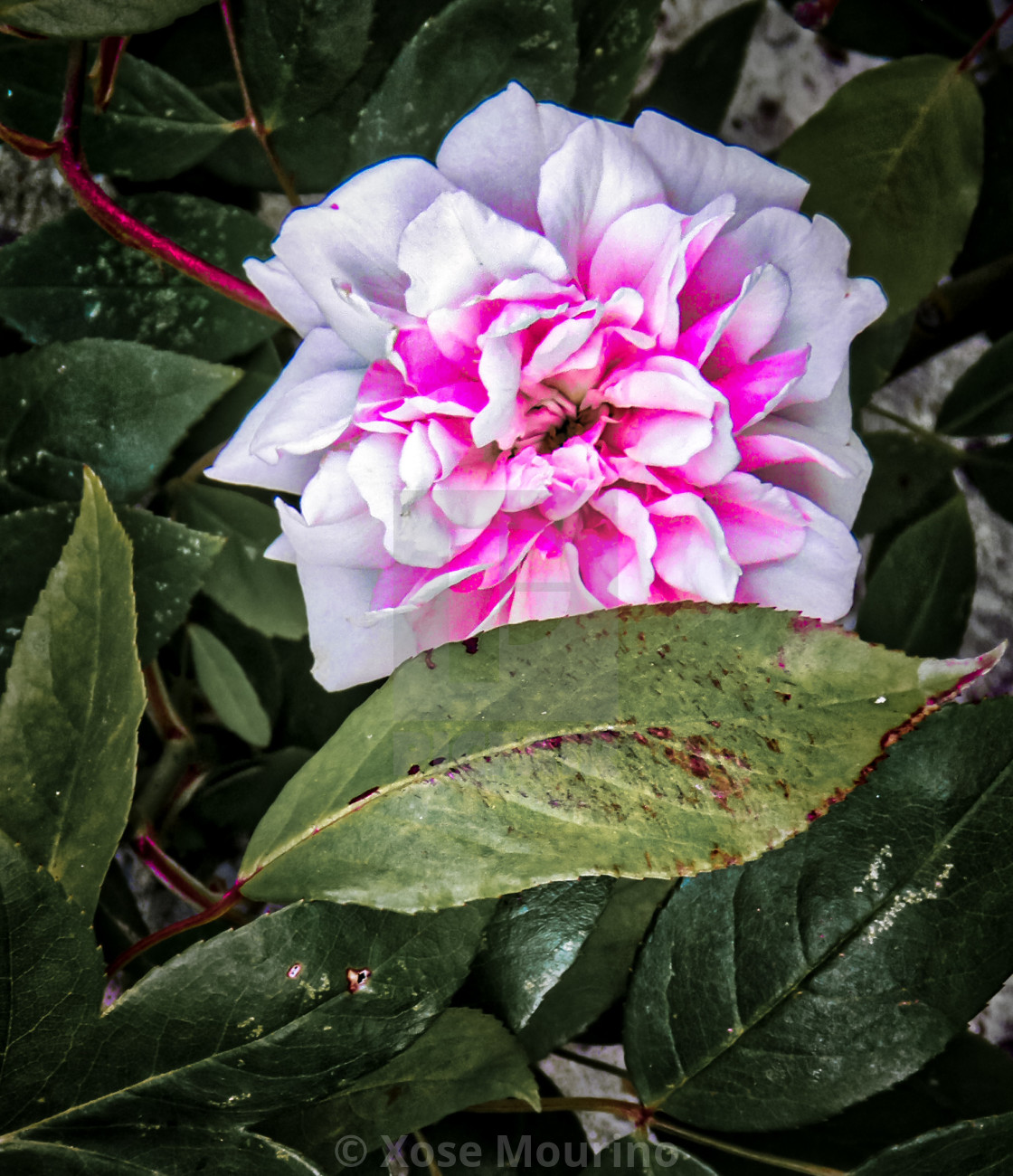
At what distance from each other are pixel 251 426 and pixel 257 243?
10cm

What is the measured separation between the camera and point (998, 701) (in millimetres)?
212

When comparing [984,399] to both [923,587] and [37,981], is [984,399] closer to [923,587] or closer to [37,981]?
[923,587]

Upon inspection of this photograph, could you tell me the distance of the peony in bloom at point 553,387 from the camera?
20 cm

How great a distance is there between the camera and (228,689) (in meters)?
0.33

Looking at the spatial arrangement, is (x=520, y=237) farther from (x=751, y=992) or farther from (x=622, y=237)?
(x=751, y=992)

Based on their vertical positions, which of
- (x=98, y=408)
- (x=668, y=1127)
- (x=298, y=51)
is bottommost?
(x=668, y=1127)

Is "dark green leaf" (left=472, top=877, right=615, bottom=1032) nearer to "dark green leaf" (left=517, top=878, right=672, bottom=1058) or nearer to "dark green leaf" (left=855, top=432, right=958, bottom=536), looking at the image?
"dark green leaf" (left=517, top=878, right=672, bottom=1058)

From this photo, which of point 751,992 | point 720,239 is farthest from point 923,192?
point 751,992

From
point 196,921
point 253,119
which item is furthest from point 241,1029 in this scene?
point 253,119

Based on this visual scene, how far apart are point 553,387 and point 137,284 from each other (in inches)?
6.0

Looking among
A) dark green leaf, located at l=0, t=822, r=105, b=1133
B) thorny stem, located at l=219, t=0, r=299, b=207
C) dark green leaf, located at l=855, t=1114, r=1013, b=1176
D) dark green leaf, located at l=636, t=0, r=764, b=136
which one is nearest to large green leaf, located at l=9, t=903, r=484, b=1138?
dark green leaf, located at l=0, t=822, r=105, b=1133

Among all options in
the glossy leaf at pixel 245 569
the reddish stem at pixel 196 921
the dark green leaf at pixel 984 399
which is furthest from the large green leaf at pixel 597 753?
the dark green leaf at pixel 984 399

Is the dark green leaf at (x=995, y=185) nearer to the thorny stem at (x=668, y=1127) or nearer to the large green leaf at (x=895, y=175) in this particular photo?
the large green leaf at (x=895, y=175)

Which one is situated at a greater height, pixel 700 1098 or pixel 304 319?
pixel 304 319
